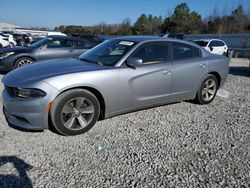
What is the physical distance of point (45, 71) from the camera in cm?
372

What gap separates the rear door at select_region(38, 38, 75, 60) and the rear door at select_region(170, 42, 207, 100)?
15.3 ft

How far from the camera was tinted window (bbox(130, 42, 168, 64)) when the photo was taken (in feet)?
14.1

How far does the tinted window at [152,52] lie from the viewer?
4293 millimetres

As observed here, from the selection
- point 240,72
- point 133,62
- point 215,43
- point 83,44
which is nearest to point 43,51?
point 83,44

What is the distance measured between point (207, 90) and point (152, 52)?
1.81 m

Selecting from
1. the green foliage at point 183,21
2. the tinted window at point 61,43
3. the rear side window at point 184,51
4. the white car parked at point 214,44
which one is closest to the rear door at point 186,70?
the rear side window at point 184,51

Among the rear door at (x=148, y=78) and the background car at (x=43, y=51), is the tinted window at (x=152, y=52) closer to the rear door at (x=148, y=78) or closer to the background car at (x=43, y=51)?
the rear door at (x=148, y=78)

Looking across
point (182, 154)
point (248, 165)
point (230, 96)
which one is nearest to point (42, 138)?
point (182, 154)

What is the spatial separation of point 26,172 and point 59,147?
643 millimetres

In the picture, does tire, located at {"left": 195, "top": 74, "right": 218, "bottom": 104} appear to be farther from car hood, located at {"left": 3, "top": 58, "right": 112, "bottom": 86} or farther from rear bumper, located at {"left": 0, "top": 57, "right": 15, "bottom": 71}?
rear bumper, located at {"left": 0, "top": 57, "right": 15, "bottom": 71}

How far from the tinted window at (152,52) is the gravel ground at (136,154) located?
3.56 ft

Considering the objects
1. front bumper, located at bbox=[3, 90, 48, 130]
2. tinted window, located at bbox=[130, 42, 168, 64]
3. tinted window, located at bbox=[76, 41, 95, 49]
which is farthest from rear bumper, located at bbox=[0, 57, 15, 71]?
tinted window, located at bbox=[130, 42, 168, 64]

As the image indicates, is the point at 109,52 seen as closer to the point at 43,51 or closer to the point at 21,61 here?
the point at 43,51

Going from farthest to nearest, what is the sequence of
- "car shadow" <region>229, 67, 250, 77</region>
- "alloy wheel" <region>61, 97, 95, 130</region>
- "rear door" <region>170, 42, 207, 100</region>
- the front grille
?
1. "car shadow" <region>229, 67, 250, 77</region>
2. "rear door" <region>170, 42, 207, 100</region>
3. "alloy wheel" <region>61, 97, 95, 130</region>
4. the front grille
